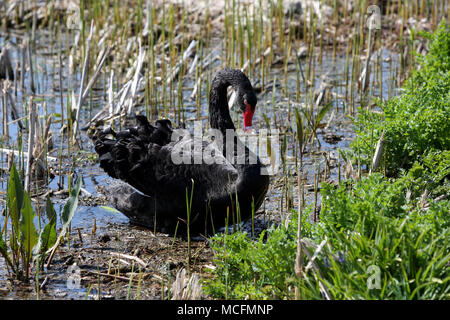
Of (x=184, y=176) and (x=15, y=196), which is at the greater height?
(x=15, y=196)

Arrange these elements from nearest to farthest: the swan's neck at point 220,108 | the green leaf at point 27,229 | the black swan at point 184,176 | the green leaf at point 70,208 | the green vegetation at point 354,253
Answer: the green vegetation at point 354,253 < the green leaf at point 27,229 < the green leaf at point 70,208 < the black swan at point 184,176 < the swan's neck at point 220,108

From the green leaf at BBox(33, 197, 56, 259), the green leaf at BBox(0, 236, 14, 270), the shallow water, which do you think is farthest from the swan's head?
the green leaf at BBox(0, 236, 14, 270)

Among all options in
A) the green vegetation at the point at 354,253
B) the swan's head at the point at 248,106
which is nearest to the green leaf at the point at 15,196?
the green vegetation at the point at 354,253

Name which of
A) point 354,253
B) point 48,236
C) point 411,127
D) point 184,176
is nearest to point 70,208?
point 48,236

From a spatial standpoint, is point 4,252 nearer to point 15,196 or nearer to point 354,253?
point 15,196

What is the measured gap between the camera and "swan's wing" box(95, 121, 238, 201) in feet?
13.4

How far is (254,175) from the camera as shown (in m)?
3.88

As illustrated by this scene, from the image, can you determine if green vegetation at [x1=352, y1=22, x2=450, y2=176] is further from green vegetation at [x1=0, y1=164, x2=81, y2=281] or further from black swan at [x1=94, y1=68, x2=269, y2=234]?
green vegetation at [x1=0, y1=164, x2=81, y2=281]

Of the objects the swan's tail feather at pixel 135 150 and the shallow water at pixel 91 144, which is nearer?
the shallow water at pixel 91 144

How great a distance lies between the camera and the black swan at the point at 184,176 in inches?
156

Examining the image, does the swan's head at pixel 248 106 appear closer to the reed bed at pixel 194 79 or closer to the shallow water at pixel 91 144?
the reed bed at pixel 194 79

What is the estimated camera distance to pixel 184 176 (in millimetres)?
4156

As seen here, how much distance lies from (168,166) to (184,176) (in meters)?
0.15
